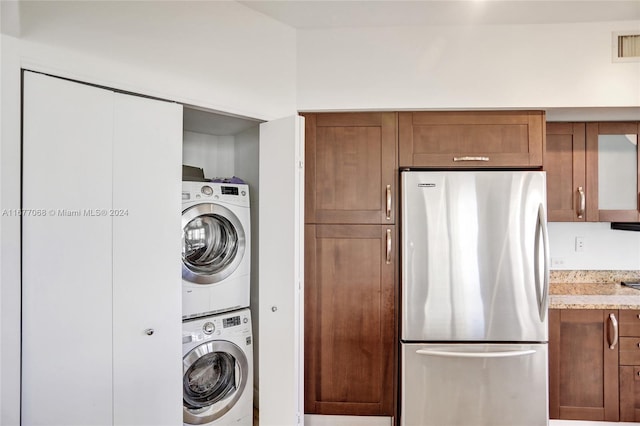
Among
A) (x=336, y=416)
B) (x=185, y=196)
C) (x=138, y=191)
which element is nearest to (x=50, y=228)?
(x=138, y=191)

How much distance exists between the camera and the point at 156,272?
1.62 m

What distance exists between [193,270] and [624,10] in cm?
286

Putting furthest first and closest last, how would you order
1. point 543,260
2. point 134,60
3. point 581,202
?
point 581,202 → point 543,260 → point 134,60

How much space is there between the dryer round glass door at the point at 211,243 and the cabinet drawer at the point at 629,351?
7.86 ft

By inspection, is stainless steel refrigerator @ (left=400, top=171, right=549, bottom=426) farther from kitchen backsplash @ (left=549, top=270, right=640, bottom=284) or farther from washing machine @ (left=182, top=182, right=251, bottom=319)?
washing machine @ (left=182, top=182, right=251, bottom=319)

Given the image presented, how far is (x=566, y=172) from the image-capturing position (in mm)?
2375

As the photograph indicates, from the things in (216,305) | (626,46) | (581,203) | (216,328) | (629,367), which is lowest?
(629,367)

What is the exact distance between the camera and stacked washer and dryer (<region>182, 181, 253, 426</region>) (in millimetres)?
1979

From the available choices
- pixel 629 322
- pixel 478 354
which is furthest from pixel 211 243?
pixel 629 322

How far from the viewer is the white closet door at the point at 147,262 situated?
152cm

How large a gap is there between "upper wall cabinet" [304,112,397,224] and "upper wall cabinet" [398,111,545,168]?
11 cm

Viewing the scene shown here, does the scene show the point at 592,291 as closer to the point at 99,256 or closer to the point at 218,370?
the point at 218,370

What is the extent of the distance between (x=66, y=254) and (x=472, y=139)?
2.14 metres

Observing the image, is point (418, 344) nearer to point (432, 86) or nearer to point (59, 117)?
point (432, 86)
